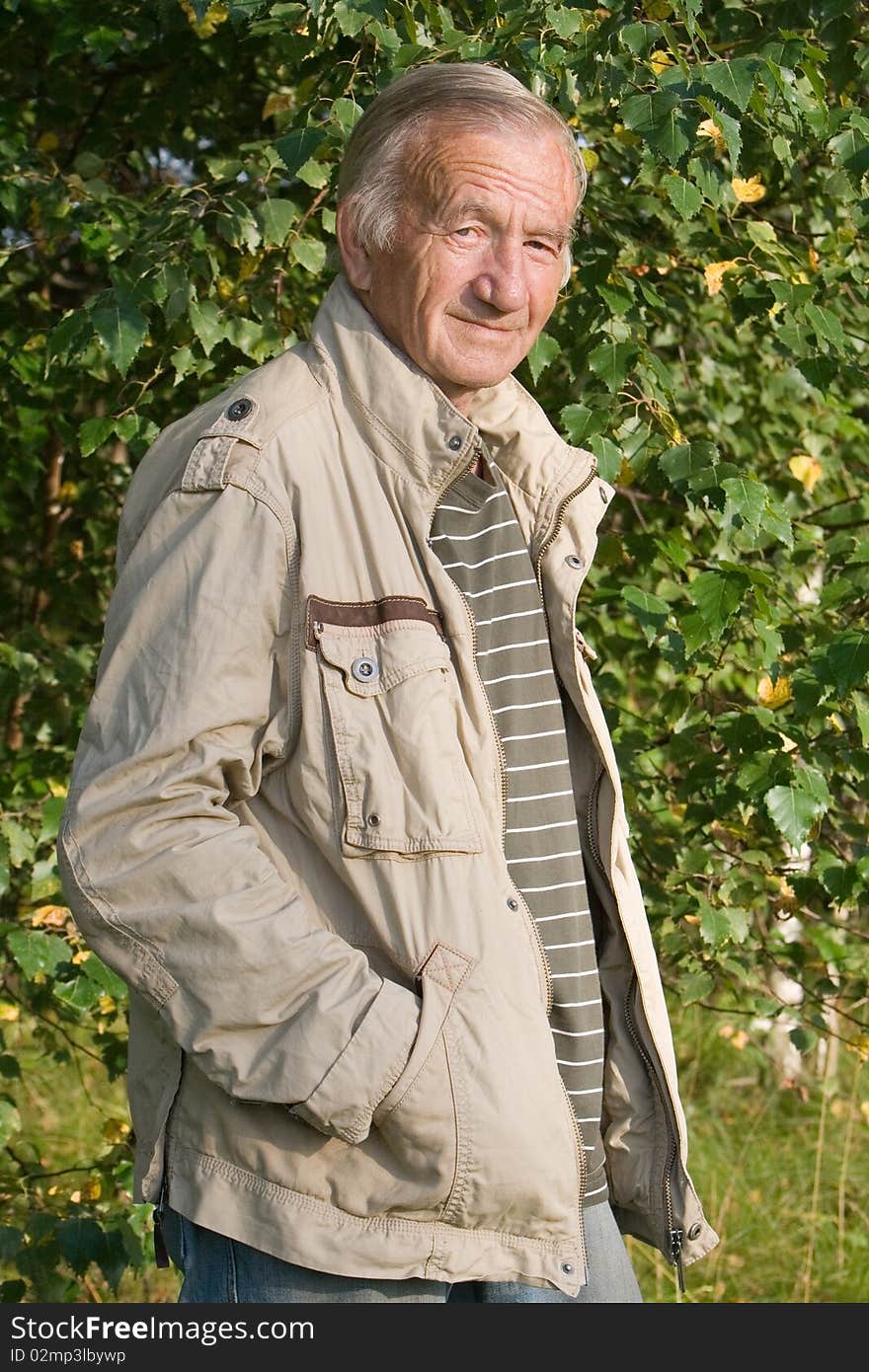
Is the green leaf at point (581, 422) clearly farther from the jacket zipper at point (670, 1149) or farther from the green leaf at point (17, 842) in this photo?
the green leaf at point (17, 842)

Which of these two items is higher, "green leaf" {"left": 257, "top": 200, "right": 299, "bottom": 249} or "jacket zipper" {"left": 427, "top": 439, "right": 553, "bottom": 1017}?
"green leaf" {"left": 257, "top": 200, "right": 299, "bottom": 249}

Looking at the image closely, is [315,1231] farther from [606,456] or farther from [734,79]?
[734,79]

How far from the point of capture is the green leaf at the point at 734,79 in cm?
214

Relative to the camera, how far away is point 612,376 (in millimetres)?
2596

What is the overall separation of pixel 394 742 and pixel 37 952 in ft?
4.37

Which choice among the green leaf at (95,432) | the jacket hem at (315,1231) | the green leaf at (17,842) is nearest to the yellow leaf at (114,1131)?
the green leaf at (17,842)

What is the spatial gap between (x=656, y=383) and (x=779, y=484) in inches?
33.1

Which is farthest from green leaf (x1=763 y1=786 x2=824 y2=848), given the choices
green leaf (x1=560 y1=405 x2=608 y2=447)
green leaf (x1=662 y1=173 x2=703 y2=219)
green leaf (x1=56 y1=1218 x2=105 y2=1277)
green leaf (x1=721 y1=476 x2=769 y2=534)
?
green leaf (x1=56 y1=1218 x2=105 y2=1277)

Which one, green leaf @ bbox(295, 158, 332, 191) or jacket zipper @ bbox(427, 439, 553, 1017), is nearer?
jacket zipper @ bbox(427, 439, 553, 1017)

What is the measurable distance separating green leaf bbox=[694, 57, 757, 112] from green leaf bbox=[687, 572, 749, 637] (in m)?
0.75

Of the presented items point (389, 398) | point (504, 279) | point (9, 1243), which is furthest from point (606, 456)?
point (9, 1243)

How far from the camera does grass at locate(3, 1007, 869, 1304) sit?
3.80 m

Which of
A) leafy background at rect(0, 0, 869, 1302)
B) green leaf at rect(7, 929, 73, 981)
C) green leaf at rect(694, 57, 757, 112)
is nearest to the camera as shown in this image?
green leaf at rect(694, 57, 757, 112)

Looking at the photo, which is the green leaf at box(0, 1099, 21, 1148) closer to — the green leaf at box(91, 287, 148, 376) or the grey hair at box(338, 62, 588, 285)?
the green leaf at box(91, 287, 148, 376)
